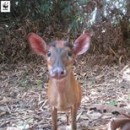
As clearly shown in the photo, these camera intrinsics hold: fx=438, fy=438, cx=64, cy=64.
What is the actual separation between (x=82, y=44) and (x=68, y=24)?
2708 mm

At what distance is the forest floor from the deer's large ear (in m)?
0.80

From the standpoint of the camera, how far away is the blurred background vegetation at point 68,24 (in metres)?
5.89

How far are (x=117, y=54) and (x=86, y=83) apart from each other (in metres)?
0.97

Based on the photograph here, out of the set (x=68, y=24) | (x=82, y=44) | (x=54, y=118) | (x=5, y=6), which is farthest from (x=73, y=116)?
(x=5, y=6)

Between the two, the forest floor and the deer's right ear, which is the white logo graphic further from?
the deer's right ear

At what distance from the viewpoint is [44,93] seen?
15.8ft

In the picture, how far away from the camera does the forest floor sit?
13.3ft

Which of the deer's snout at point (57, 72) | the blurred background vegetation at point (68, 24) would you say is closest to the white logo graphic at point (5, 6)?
the blurred background vegetation at point (68, 24)

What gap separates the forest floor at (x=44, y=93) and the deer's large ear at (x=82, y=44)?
2.61 ft

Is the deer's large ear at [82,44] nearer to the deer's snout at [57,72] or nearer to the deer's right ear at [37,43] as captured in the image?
the deer's right ear at [37,43]

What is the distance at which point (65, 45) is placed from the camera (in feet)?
11.1

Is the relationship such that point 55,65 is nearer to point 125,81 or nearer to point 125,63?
point 125,81

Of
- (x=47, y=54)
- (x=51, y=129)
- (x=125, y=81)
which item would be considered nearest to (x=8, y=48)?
(x=125, y=81)

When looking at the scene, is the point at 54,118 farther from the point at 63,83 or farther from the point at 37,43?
the point at 37,43
